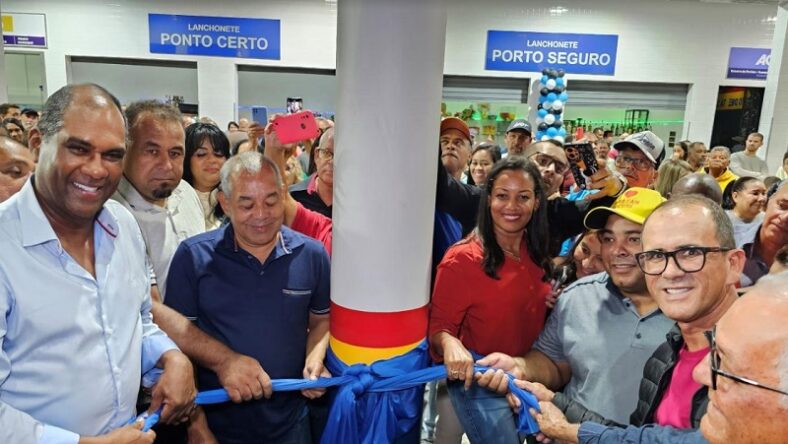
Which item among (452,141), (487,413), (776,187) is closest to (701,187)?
(776,187)

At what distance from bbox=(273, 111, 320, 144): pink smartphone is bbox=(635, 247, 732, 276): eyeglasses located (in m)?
1.26

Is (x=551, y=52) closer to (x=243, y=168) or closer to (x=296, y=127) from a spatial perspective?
(x=296, y=127)

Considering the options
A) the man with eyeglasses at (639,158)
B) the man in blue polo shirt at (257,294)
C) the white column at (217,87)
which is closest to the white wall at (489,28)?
the white column at (217,87)

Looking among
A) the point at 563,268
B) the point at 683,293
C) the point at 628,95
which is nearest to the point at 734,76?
the point at 628,95

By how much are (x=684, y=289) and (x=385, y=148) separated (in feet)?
2.88

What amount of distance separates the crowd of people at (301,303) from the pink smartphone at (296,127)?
16 cm

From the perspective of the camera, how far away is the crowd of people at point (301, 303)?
109cm

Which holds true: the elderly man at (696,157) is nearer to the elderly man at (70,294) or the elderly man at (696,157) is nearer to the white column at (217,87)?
the elderly man at (70,294)

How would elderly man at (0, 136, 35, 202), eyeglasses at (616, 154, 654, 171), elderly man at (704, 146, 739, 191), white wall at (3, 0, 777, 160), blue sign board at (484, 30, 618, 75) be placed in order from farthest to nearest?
blue sign board at (484, 30, 618, 75) < white wall at (3, 0, 777, 160) < elderly man at (704, 146, 739, 191) < eyeglasses at (616, 154, 654, 171) < elderly man at (0, 136, 35, 202)

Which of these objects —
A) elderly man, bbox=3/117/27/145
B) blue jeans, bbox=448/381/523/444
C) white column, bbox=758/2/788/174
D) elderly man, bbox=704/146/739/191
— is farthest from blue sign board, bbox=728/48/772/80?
elderly man, bbox=3/117/27/145

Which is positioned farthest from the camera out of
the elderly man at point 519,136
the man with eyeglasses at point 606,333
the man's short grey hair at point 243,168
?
the elderly man at point 519,136

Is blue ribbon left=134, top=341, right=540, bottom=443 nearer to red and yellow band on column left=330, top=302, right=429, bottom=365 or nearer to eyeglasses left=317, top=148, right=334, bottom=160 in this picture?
red and yellow band on column left=330, top=302, right=429, bottom=365

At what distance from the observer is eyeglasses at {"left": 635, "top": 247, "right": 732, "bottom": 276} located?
1.29 meters

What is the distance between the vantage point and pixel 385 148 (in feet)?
4.35
